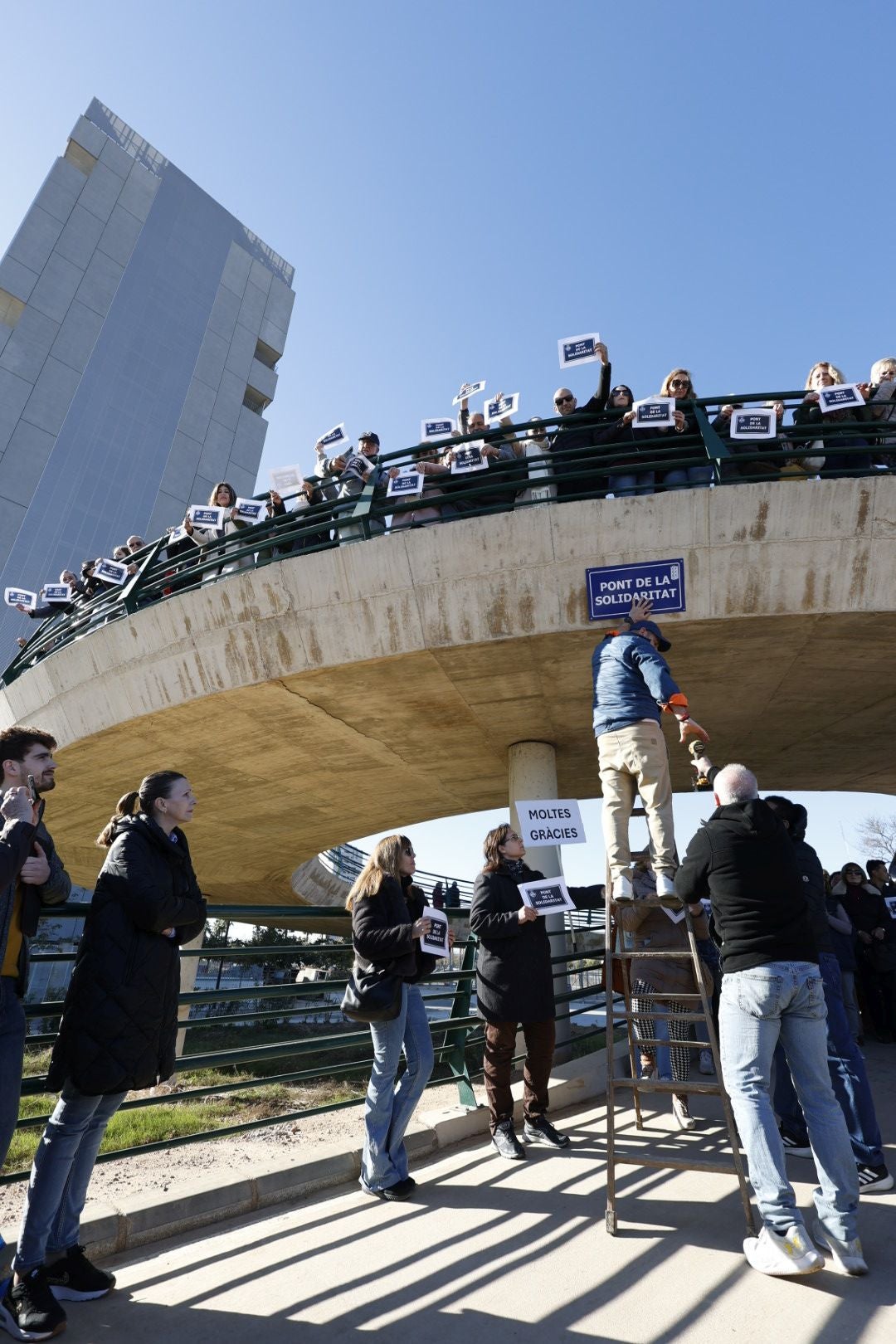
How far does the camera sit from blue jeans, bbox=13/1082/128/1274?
2.76 metres

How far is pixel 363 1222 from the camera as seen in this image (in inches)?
146

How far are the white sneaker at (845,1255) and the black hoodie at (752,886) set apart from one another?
1120 mm

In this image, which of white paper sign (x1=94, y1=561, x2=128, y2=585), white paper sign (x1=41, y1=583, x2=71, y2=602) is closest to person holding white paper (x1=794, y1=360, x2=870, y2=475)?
white paper sign (x1=94, y1=561, x2=128, y2=585)

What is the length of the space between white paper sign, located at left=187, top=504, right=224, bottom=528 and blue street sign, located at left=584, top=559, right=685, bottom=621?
495 centimetres

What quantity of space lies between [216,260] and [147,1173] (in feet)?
169

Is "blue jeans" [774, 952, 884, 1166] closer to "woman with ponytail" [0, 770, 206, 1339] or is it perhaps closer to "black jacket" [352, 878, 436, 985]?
"black jacket" [352, 878, 436, 985]

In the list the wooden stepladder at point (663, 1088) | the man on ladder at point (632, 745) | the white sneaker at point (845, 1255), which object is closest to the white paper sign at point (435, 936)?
the wooden stepladder at point (663, 1088)

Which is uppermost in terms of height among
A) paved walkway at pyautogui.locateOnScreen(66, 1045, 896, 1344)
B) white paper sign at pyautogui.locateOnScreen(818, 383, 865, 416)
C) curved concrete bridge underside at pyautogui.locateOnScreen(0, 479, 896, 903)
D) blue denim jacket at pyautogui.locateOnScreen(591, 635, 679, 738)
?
white paper sign at pyautogui.locateOnScreen(818, 383, 865, 416)

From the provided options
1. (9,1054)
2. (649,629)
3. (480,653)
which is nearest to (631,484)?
(480,653)

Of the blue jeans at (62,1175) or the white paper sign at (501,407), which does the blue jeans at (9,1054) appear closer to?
the blue jeans at (62,1175)

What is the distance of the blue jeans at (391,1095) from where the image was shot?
404 cm

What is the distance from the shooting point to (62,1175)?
286cm

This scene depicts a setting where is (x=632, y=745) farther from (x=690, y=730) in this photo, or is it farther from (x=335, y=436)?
(x=335, y=436)

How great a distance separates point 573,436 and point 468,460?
4.76 feet
